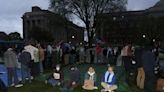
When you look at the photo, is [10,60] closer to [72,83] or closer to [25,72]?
[25,72]

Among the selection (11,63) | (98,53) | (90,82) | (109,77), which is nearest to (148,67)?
(109,77)

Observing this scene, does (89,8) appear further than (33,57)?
Yes

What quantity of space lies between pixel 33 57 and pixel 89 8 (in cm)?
5063

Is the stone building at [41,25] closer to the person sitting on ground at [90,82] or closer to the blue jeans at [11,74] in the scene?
the blue jeans at [11,74]

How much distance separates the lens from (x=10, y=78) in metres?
17.3

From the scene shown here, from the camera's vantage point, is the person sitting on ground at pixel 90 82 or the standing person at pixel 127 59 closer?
the person sitting on ground at pixel 90 82

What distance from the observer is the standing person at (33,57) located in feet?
60.3

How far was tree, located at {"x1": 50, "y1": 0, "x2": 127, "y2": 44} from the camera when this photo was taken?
66688 millimetres

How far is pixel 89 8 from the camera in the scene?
68.7 m

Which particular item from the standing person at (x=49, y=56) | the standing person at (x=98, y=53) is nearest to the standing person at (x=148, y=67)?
the standing person at (x=49, y=56)

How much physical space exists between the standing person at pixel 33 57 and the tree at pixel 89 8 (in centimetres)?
4715

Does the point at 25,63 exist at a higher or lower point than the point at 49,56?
lower

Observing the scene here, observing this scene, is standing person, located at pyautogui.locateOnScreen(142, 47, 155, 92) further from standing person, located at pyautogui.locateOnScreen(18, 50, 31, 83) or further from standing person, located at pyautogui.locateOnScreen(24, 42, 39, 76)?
standing person, located at pyautogui.locateOnScreen(24, 42, 39, 76)

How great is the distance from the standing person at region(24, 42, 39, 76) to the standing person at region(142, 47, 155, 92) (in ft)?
18.9
